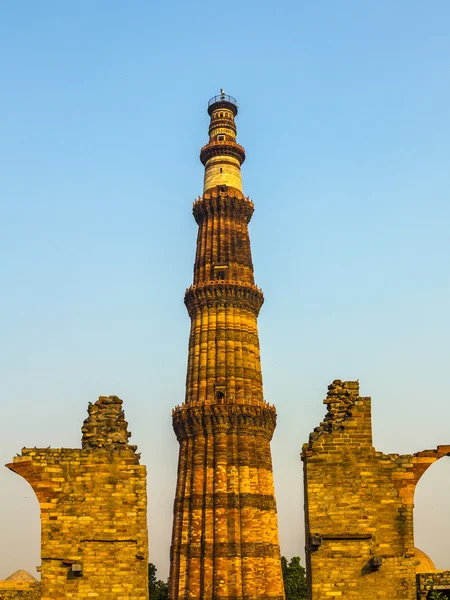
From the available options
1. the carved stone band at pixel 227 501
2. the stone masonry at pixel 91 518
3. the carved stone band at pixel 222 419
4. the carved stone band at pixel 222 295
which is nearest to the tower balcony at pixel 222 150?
the carved stone band at pixel 222 295

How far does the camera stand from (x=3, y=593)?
25.9m

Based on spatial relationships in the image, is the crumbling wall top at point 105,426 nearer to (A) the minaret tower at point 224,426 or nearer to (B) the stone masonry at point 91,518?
(B) the stone masonry at point 91,518

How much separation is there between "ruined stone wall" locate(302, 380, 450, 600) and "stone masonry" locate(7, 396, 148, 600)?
3682 millimetres

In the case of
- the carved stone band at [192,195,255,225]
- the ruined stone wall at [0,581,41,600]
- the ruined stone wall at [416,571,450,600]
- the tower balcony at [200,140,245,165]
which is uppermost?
the tower balcony at [200,140,245,165]

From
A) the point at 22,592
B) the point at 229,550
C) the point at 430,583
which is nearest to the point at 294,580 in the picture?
the point at 229,550

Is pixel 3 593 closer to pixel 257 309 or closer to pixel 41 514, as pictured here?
pixel 41 514

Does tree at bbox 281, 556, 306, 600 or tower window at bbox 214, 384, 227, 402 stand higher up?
tower window at bbox 214, 384, 227, 402

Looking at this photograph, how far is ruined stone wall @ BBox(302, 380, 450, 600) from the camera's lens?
1744 centimetres

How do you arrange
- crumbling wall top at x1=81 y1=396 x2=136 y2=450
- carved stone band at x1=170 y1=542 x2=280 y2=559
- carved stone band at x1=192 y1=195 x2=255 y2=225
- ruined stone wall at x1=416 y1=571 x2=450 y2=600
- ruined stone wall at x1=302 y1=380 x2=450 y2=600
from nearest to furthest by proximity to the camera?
1. ruined stone wall at x1=302 y1=380 x2=450 y2=600
2. crumbling wall top at x1=81 y1=396 x2=136 y2=450
3. ruined stone wall at x1=416 y1=571 x2=450 y2=600
4. carved stone band at x1=170 y1=542 x2=280 y2=559
5. carved stone band at x1=192 y1=195 x2=255 y2=225

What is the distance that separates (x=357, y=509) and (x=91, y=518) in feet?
18.7

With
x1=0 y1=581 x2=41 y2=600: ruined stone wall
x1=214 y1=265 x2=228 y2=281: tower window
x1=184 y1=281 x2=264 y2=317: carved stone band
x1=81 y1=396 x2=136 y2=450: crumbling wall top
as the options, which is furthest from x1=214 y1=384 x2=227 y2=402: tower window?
x1=81 y1=396 x2=136 y2=450: crumbling wall top

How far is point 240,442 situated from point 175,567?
6159 millimetres

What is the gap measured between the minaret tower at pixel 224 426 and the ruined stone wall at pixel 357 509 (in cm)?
1854

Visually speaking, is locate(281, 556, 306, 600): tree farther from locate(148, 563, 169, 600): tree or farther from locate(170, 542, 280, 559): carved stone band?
locate(170, 542, 280, 559): carved stone band
